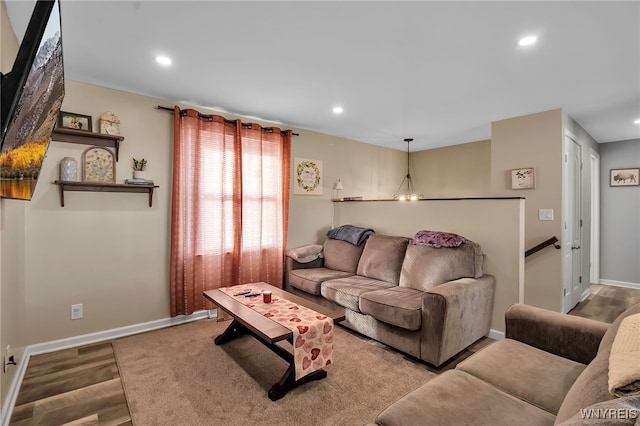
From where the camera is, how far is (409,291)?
292cm

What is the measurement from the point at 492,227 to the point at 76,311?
13.2 feet

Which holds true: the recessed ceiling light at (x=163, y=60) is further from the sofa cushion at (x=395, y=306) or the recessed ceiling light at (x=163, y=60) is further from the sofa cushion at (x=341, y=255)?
the sofa cushion at (x=341, y=255)

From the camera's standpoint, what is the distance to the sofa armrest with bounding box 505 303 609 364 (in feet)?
5.30

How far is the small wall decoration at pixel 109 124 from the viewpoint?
2.87 m

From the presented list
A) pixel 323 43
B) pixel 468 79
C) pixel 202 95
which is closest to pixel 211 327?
pixel 202 95

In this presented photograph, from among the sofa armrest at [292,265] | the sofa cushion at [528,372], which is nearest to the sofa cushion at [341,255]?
the sofa armrest at [292,265]

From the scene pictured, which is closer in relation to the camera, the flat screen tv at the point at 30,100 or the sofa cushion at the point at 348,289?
the flat screen tv at the point at 30,100

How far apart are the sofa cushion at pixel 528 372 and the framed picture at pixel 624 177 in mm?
4917

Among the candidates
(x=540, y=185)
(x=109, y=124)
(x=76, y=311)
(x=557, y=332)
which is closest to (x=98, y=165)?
(x=109, y=124)

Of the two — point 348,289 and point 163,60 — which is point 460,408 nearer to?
point 348,289

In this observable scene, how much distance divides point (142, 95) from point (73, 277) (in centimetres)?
189

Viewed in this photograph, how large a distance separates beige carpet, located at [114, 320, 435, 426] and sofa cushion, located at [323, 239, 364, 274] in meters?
1.04

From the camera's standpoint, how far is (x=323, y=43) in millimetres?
2176

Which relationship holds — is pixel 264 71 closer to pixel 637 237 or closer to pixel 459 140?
pixel 459 140
